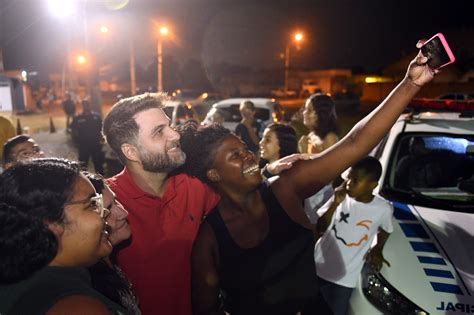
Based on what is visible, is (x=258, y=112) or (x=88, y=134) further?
(x=258, y=112)

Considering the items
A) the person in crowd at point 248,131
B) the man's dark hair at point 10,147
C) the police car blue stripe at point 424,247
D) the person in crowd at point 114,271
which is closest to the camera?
the person in crowd at point 114,271

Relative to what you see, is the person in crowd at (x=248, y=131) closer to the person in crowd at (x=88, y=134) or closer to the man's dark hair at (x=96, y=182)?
the person in crowd at (x=88, y=134)

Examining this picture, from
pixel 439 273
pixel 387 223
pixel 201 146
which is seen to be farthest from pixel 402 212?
pixel 201 146

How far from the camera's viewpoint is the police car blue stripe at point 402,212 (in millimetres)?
3191

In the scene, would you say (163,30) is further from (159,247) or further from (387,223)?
(159,247)

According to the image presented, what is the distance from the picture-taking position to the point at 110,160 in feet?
37.7

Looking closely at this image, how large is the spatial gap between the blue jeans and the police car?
102 millimetres

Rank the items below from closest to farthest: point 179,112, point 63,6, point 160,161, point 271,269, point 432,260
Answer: point 271,269
point 160,161
point 432,260
point 179,112
point 63,6

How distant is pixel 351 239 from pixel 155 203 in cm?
157

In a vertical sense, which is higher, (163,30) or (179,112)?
(163,30)

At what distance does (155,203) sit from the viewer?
2283 millimetres

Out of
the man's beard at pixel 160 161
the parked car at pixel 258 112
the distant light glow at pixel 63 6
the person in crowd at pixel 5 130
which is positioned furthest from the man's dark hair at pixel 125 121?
the distant light glow at pixel 63 6

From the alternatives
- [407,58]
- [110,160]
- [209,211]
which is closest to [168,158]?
[209,211]

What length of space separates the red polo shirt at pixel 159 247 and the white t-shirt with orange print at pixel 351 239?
1270mm
